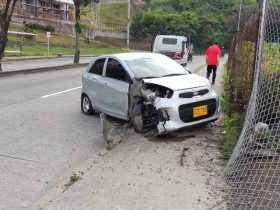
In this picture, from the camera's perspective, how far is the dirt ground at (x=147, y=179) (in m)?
5.36

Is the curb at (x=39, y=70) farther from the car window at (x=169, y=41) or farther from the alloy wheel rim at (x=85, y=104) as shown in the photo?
the alloy wheel rim at (x=85, y=104)

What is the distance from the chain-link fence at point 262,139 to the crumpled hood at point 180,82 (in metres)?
1.45

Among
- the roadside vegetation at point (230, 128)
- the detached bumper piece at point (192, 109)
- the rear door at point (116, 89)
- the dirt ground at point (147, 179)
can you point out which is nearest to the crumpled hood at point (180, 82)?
the detached bumper piece at point (192, 109)

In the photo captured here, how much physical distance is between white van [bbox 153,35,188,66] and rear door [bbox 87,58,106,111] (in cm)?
1994

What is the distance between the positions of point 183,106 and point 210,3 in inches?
3562

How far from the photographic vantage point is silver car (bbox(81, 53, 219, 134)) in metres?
8.38

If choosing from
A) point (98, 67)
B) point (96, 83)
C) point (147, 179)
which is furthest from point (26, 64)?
point (147, 179)

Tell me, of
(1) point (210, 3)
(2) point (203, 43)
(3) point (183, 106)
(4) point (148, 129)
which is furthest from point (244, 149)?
(1) point (210, 3)

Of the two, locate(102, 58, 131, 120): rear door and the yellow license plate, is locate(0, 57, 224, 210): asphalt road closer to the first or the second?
locate(102, 58, 131, 120): rear door

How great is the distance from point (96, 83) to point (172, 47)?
21705mm

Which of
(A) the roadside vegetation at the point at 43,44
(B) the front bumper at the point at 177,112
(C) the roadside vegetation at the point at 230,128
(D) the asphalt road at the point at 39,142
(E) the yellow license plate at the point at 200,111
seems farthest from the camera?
(A) the roadside vegetation at the point at 43,44

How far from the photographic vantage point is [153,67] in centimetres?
983

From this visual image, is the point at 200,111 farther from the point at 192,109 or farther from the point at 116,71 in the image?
the point at 116,71

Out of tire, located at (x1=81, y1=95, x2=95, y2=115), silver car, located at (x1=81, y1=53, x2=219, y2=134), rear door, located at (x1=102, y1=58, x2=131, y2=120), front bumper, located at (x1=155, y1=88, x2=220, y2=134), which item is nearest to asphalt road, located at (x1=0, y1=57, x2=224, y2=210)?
tire, located at (x1=81, y1=95, x2=95, y2=115)
